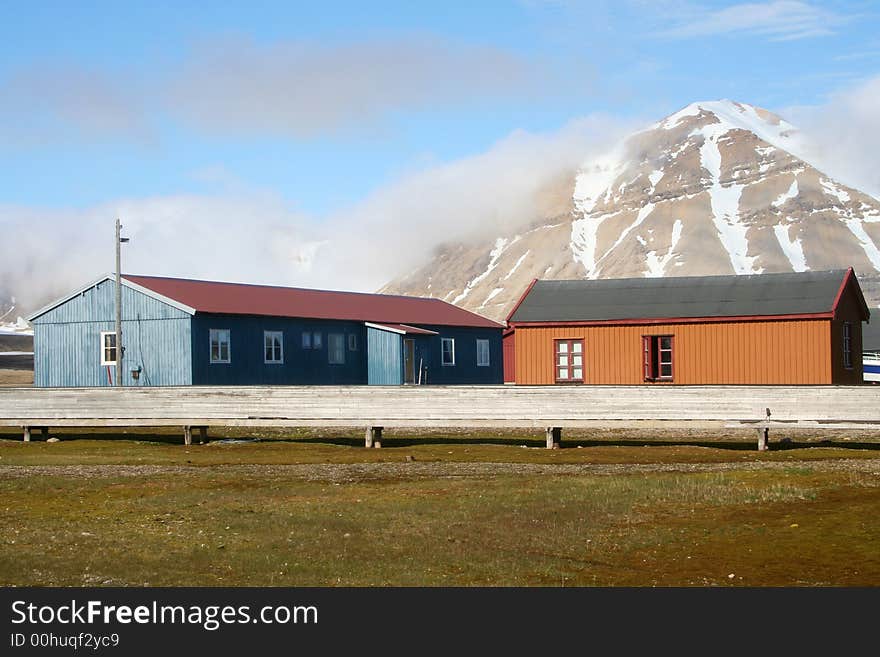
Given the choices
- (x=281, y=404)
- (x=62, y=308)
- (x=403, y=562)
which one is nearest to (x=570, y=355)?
(x=281, y=404)

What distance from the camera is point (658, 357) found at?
155 feet

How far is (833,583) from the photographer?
14133 mm

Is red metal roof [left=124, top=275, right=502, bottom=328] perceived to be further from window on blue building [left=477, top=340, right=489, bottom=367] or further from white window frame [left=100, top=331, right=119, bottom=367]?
white window frame [left=100, top=331, right=119, bottom=367]

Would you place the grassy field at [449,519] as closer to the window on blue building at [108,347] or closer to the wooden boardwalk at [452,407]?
the wooden boardwalk at [452,407]

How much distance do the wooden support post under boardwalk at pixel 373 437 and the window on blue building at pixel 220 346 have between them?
1899 cm

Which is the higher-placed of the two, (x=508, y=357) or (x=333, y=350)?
(x=333, y=350)

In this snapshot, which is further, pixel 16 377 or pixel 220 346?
pixel 16 377

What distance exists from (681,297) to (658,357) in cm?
268

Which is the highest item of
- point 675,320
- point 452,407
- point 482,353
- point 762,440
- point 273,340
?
point 675,320

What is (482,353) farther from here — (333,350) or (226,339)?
(226,339)

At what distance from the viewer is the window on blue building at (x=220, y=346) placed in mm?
52312

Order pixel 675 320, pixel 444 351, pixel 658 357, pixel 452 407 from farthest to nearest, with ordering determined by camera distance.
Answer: pixel 444 351 → pixel 658 357 → pixel 675 320 → pixel 452 407

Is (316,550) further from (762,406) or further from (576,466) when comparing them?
(762,406)

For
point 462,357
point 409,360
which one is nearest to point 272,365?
point 409,360
